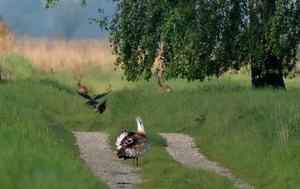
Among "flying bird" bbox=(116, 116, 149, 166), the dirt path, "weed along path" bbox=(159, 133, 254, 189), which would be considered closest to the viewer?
the dirt path

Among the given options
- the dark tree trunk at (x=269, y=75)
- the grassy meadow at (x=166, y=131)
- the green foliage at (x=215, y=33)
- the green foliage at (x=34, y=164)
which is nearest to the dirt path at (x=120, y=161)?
the grassy meadow at (x=166, y=131)

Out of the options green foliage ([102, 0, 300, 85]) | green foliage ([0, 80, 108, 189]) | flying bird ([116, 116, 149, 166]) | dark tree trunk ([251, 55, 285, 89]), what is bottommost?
flying bird ([116, 116, 149, 166])

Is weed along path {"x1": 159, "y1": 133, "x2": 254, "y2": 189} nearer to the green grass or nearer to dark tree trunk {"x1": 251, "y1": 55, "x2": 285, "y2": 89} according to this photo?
the green grass

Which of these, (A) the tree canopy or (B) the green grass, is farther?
(A) the tree canopy

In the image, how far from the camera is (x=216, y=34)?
3722 cm

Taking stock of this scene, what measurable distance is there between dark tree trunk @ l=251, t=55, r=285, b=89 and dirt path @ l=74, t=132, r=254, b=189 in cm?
931

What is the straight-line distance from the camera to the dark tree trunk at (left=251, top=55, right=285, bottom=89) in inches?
1502

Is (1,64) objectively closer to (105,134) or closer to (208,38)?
(208,38)

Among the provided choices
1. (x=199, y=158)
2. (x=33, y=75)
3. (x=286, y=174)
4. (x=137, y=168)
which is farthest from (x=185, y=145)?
(x=33, y=75)

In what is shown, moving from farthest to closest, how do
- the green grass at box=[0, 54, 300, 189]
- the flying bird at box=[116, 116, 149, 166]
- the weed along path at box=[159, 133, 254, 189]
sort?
the weed along path at box=[159, 133, 254, 189]
the flying bird at box=[116, 116, 149, 166]
the green grass at box=[0, 54, 300, 189]

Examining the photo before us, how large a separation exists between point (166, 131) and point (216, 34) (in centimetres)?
644

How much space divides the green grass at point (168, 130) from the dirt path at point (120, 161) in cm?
32

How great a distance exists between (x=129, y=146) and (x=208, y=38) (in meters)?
16.3

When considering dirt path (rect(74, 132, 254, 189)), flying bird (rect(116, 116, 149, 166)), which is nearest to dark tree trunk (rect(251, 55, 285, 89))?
dirt path (rect(74, 132, 254, 189))
